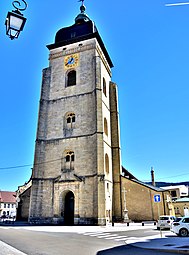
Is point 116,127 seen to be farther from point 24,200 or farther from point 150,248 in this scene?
point 150,248

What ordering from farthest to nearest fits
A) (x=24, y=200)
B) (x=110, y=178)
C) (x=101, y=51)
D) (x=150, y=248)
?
1. (x=101, y=51)
2. (x=24, y=200)
3. (x=110, y=178)
4. (x=150, y=248)

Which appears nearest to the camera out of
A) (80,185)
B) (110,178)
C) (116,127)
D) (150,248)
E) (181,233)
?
(150,248)

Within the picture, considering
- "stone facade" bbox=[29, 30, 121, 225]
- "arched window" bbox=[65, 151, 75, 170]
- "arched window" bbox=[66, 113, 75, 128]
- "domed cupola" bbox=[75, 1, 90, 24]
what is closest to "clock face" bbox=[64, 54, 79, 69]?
"stone facade" bbox=[29, 30, 121, 225]

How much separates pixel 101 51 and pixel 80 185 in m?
19.4

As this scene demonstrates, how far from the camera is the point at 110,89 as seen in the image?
1299 inches

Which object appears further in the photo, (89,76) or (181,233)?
(89,76)

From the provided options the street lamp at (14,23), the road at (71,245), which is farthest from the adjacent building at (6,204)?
the street lamp at (14,23)

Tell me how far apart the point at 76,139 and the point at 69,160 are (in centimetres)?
246

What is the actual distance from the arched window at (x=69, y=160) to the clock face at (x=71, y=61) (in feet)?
39.4

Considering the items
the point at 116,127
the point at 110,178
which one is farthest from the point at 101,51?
the point at 110,178

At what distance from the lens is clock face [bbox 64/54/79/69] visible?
30.4 meters

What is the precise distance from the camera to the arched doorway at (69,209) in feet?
78.4

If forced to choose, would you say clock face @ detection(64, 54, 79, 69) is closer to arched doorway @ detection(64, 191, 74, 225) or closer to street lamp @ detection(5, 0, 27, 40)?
arched doorway @ detection(64, 191, 74, 225)

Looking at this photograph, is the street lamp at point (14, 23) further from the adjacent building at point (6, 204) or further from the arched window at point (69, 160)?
the adjacent building at point (6, 204)
